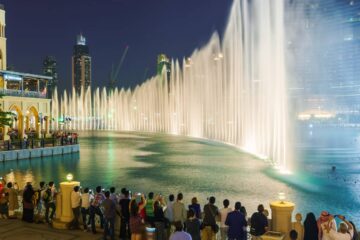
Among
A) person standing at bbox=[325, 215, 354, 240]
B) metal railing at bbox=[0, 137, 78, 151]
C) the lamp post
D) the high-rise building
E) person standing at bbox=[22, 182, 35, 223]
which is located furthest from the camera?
the high-rise building

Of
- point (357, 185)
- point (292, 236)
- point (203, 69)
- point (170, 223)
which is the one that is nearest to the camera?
point (292, 236)

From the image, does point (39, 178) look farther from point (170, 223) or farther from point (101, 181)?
point (170, 223)

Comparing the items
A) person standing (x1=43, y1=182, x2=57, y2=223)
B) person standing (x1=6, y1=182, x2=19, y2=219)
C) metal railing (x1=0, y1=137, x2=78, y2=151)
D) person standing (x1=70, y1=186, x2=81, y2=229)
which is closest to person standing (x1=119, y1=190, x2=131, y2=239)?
person standing (x1=70, y1=186, x2=81, y2=229)

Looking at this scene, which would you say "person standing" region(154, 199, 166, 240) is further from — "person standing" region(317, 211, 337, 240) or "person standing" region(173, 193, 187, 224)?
"person standing" region(317, 211, 337, 240)

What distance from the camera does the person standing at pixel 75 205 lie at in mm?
10727

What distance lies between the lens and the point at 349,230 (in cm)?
805

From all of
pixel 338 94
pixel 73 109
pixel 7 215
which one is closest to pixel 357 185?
pixel 7 215

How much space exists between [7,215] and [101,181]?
10449 millimetres

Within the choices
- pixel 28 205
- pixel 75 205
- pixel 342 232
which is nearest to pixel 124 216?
pixel 75 205

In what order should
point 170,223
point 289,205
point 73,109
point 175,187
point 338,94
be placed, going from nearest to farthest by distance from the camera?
point 289,205
point 170,223
point 175,187
point 73,109
point 338,94

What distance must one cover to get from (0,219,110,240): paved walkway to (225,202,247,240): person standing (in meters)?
3.63

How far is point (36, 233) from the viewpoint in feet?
34.1

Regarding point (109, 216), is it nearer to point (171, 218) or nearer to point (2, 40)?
point (171, 218)

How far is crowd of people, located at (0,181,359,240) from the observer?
8.24 m
